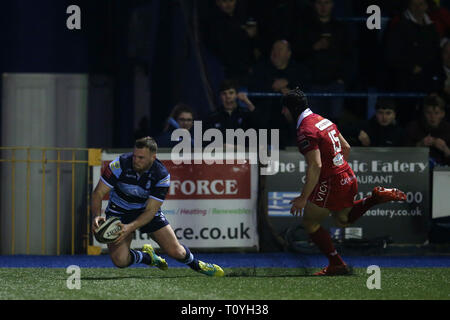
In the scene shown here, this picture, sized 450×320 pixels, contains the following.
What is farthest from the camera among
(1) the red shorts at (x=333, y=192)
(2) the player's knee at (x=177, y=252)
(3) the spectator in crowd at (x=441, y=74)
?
(3) the spectator in crowd at (x=441, y=74)

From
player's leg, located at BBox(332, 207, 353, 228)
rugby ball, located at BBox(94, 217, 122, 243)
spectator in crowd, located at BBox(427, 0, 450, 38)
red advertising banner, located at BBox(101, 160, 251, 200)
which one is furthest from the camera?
spectator in crowd, located at BBox(427, 0, 450, 38)

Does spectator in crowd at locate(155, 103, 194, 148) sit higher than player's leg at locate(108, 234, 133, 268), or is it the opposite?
spectator in crowd at locate(155, 103, 194, 148)

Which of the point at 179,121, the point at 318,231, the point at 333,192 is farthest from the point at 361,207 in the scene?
the point at 179,121

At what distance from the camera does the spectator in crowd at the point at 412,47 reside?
1353 centimetres

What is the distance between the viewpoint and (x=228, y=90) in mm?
12484

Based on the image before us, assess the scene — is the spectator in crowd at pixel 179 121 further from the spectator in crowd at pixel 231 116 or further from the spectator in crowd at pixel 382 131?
the spectator in crowd at pixel 382 131

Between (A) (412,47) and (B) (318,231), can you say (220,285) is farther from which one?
(A) (412,47)

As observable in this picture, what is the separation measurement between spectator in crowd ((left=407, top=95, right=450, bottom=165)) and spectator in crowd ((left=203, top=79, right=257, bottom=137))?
7.68 ft

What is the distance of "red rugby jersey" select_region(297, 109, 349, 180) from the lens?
31.5ft

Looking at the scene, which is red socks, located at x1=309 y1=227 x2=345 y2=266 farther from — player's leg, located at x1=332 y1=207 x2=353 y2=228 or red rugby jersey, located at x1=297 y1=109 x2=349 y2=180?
red rugby jersey, located at x1=297 y1=109 x2=349 y2=180

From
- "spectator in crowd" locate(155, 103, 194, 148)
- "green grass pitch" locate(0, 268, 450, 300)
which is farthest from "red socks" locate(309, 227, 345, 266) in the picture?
"spectator in crowd" locate(155, 103, 194, 148)

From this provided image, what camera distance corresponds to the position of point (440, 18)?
1434cm

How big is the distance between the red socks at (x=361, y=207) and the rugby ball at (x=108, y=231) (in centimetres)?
254

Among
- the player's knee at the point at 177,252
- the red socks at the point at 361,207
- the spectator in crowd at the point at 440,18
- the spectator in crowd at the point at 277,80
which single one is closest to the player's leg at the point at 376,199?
the red socks at the point at 361,207
